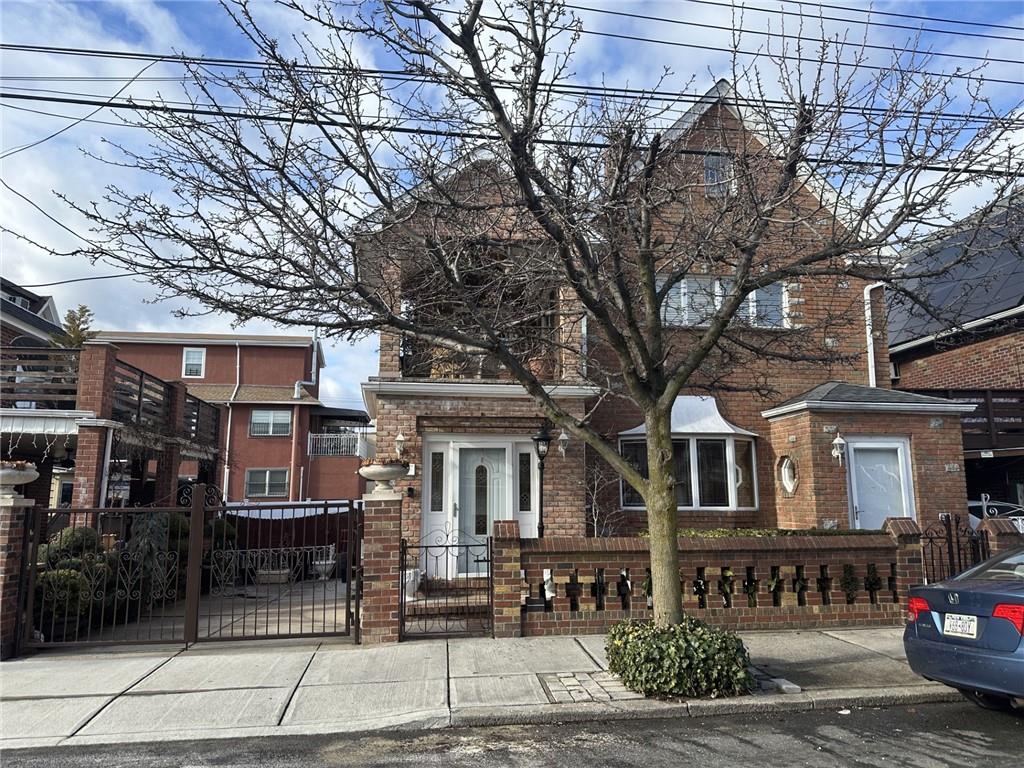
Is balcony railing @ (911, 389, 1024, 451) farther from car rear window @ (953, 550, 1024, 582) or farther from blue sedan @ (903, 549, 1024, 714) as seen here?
blue sedan @ (903, 549, 1024, 714)

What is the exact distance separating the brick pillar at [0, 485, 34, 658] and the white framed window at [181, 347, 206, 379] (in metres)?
24.6

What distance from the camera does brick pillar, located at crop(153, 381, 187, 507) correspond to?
1437cm

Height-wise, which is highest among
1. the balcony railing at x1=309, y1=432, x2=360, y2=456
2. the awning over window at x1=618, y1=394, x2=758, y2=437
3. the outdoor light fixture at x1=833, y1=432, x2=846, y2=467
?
the balcony railing at x1=309, y1=432, x2=360, y2=456

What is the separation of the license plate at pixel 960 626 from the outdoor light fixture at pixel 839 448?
5849 mm

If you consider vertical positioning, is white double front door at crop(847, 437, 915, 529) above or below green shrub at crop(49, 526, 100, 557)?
above

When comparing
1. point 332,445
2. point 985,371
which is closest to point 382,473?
point 985,371

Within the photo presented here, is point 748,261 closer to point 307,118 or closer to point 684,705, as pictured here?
point 684,705

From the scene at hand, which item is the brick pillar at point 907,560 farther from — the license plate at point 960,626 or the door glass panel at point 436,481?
the door glass panel at point 436,481

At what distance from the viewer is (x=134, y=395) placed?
13.0m

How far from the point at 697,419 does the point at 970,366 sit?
345 inches

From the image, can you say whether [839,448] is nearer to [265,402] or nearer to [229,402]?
[265,402]

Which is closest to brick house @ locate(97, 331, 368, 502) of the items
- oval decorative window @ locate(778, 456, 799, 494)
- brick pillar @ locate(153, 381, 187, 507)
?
brick pillar @ locate(153, 381, 187, 507)

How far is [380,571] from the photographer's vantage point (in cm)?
751

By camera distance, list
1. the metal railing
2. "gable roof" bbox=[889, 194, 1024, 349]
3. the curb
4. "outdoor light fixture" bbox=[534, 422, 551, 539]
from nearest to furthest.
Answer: the curb
"gable roof" bbox=[889, 194, 1024, 349]
"outdoor light fixture" bbox=[534, 422, 551, 539]
the metal railing
